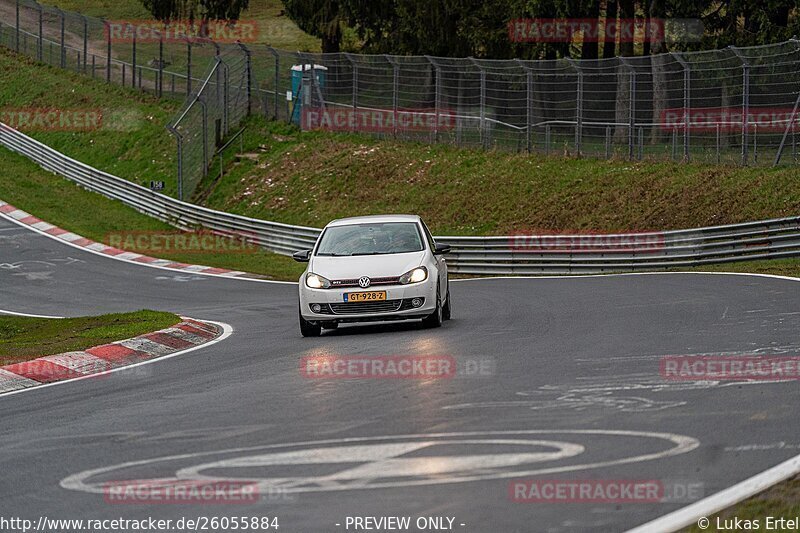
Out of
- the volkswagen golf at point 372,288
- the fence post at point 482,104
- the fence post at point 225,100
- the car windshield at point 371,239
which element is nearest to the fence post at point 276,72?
the fence post at point 225,100

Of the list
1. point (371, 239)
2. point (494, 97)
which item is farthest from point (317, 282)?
point (494, 97)

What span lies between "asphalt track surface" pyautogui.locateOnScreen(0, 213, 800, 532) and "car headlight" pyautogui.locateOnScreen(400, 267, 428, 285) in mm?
681

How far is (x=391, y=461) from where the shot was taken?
698 cm

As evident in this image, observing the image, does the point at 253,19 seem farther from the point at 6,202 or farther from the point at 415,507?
the point at 415,507

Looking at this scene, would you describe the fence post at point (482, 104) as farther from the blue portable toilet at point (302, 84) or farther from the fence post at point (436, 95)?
the blue portable toilet at point (302, 84)

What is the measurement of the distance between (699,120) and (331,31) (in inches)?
891

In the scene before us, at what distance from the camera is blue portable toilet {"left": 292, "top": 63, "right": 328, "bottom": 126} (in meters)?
41.6

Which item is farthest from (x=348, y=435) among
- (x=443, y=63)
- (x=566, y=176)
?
(x=443, y=63)

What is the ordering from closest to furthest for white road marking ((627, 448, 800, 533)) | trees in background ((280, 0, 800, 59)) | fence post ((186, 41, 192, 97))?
white road marking ((627, 448, 800, 533))
trees in background ((280, 0, 800, 59))
fence post ((186, 41, 192, 97))

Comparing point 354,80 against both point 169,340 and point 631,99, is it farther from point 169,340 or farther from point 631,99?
point 169,340

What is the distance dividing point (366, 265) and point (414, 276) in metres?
0.63

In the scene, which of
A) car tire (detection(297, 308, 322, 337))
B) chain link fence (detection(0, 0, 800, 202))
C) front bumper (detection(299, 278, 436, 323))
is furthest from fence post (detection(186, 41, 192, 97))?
front bumper (detection(299, 278, 436, 323))

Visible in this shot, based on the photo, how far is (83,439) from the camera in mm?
8242

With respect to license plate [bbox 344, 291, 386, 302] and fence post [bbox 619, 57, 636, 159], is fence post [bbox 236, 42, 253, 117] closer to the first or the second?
fence post [bbox 619, 57, 636, 159]
